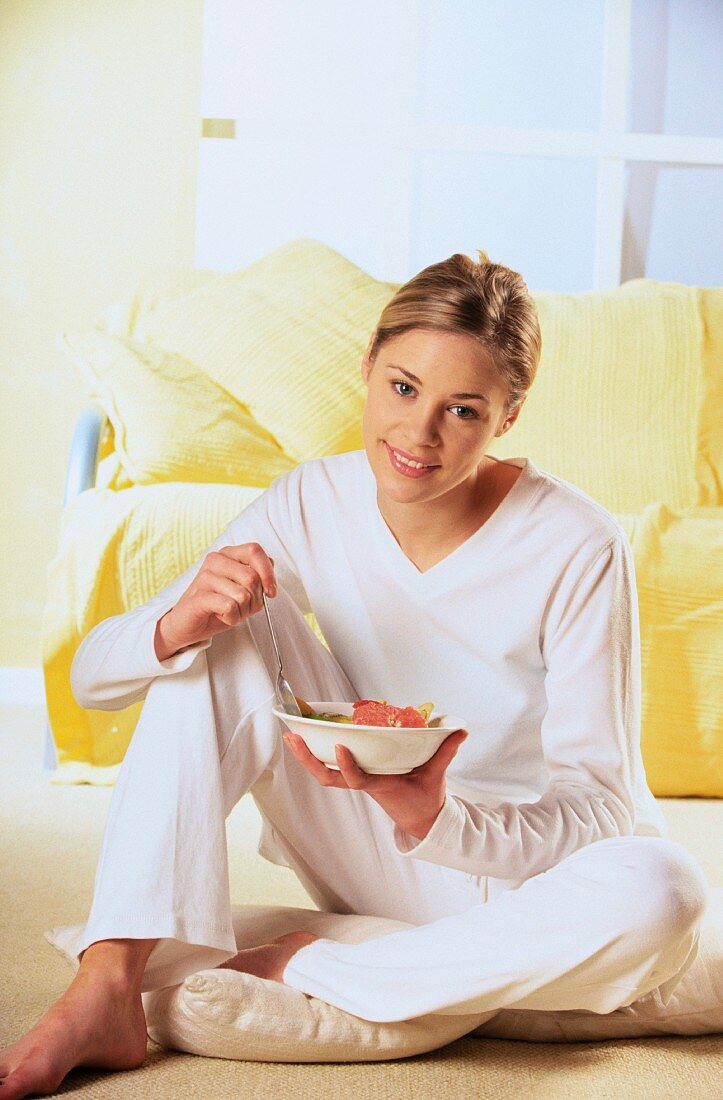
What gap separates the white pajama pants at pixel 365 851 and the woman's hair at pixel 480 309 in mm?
355

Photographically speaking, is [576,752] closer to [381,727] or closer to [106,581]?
[381,727]

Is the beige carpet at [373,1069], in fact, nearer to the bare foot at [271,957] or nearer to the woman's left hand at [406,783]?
the bare foot at [271,957]

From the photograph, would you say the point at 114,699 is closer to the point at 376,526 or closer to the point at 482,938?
the point at 376,526

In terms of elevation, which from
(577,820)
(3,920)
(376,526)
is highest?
(376,526)

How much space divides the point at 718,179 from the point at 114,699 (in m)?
3.19

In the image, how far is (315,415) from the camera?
2773 millimetres

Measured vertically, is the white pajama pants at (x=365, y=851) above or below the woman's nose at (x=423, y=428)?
below

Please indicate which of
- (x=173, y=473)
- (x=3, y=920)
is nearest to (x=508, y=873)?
(x=3, y=920)

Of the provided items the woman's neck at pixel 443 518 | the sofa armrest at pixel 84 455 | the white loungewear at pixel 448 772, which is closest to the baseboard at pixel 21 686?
the sofa armrest at pixel 84 455

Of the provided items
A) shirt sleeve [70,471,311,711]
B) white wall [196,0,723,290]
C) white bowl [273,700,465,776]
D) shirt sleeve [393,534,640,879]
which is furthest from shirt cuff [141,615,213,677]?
white wall [196,0,723,290]

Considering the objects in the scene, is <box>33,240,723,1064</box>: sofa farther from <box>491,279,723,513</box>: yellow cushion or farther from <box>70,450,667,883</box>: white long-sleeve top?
<box>70,450,667,883</box>: white long-sleeve top

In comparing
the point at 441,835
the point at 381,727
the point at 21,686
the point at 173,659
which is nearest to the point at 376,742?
the point at 381,727

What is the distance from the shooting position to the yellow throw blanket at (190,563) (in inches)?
89.7

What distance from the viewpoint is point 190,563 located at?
7.52 feet
